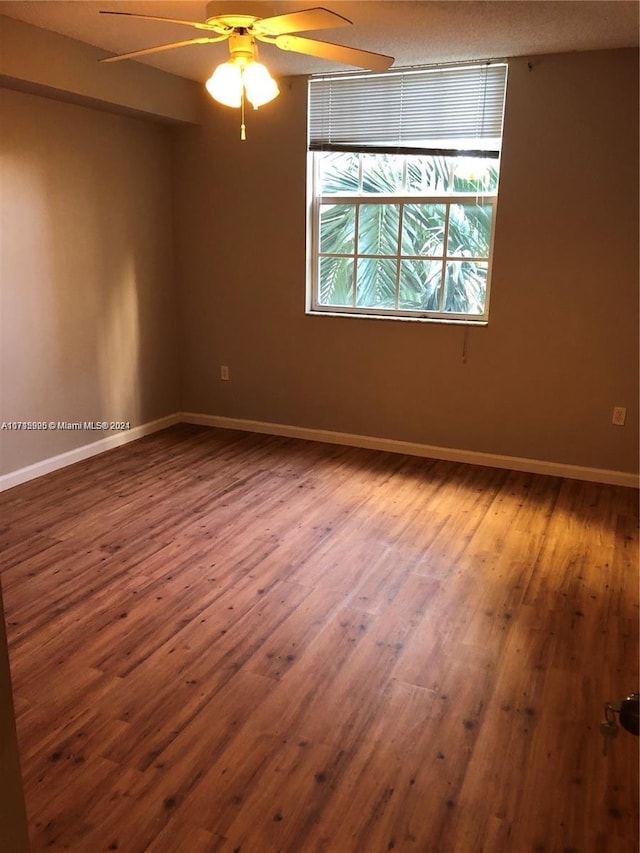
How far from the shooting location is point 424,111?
4129 mm

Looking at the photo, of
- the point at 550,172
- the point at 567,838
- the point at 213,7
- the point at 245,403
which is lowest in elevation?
the point at 567,838

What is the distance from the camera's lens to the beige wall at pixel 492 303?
385cm

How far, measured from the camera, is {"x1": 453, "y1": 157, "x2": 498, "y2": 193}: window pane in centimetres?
413

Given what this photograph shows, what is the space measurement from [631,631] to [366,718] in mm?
1166

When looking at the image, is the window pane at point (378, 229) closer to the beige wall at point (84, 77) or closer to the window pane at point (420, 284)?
the window pane at point (420, 284)

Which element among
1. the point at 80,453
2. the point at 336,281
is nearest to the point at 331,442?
the point at 336,281

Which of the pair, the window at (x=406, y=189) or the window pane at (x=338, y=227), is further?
the window pane at (x=338, y=227)

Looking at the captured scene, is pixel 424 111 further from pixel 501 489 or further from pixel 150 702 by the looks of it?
pixel 150 702

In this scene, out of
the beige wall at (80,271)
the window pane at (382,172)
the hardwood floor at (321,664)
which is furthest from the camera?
the window pane at (382,172)

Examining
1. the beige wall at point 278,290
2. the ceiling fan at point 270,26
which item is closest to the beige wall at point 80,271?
the beige wall at point 278,290

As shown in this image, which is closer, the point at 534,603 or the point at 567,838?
the point at 567,838

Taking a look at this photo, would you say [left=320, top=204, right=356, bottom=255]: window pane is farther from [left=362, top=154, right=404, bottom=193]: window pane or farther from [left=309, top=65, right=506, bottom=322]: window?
[left=362, top=154, right=404, bottom=193]: window pane

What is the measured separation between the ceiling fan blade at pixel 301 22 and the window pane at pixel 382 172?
191 cm

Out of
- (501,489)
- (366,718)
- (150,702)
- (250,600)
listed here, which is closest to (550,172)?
(501,489)
